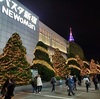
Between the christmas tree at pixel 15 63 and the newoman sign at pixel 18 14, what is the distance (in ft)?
48.6

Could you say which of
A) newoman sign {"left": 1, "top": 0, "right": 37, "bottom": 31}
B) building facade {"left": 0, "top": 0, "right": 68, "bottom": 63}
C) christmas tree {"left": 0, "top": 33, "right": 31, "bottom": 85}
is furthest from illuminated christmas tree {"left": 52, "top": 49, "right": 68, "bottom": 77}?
christmas tree {"left": 0, "top": 33, "right": 31, "bottom": 85}

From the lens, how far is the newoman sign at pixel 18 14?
3921 centimetres

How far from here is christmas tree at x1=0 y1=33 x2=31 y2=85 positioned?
23500 millimetres

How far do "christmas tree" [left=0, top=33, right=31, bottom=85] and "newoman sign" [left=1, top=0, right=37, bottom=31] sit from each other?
14.8m

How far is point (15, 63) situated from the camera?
79.0 ft

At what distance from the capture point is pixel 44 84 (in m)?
29.4

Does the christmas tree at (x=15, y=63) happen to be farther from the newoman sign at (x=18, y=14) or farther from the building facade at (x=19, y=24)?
the newoman sign at (x=18, y=14)

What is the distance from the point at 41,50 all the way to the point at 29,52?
15.9 m

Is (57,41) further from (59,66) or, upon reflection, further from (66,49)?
(59,66)

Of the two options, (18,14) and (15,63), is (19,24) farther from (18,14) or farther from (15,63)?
(15,63)

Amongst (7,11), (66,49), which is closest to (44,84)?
(7,11)

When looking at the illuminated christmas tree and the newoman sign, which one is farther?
the illuminated christmas tree

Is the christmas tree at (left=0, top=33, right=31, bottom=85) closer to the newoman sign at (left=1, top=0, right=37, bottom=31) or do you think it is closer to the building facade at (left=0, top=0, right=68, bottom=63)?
the building facade at (left=0, top=0, right=68, bottom=63)

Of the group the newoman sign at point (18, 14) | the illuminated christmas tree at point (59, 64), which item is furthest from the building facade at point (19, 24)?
the illuminated christmas tree at point (59, 64)
